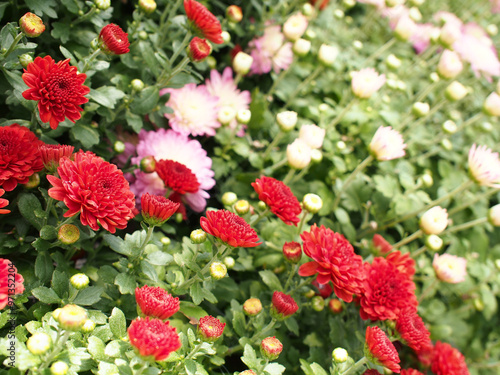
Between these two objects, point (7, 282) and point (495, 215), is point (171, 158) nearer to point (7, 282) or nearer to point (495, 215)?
point (7, 282)

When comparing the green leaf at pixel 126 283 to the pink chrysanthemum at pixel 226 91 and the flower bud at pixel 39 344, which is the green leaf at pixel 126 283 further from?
the pink chrysanthemum at pixel 226 91

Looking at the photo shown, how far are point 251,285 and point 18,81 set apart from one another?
40.5 inches

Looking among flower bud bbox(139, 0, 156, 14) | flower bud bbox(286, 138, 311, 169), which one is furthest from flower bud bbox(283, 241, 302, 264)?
flower bud bbox(139, 0, 156, 14)

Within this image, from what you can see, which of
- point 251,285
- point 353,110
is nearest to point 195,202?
point 251,285

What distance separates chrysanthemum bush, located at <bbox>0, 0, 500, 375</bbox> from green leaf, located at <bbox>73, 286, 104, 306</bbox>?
15mm

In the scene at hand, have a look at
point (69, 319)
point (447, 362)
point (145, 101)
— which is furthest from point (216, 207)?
point (447, 362)

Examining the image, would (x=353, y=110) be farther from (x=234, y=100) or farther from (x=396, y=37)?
(x=234, y=100)

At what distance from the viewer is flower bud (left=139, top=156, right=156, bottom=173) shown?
1.39 meters

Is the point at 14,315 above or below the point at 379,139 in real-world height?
below

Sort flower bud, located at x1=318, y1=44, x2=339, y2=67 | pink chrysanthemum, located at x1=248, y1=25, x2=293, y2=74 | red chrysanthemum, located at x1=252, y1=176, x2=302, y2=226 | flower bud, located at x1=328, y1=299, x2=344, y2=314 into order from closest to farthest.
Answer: red chrysanthemum, located at x1=252, y1=176, x2=302, y2=226, flower bud, located at x1=328, y1=299, x2=344, y2=314, flower bud, located at x1=318, y1=44, x2=339, y2=67, pink chrysanthemum, located at x1=248, y1=25, x2=293, y2=74

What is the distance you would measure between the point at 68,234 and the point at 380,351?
92cm

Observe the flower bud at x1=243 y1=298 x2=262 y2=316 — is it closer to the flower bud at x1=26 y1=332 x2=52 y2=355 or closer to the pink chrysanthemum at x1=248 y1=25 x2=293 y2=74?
the flower bud at x1=26 y1=332 x2=52 y2=355

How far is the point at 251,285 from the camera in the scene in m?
1.50

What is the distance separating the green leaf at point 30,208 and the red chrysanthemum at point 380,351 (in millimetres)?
1018
